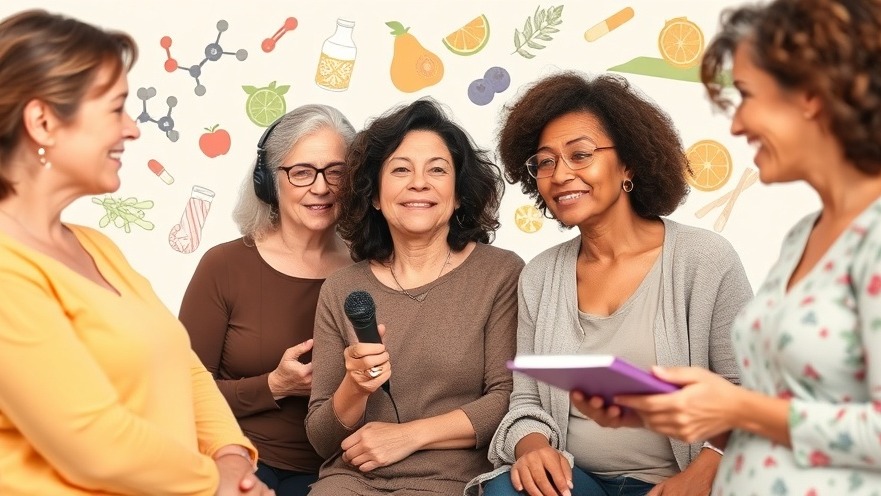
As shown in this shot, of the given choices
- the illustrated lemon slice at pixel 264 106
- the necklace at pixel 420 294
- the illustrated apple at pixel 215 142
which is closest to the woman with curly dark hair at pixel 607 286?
the necklace at pixel 420 294

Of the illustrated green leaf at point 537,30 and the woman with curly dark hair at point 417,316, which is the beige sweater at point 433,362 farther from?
the illustrated green leaf at point 537,30

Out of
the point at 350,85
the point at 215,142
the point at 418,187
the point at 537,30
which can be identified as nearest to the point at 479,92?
the point at 537,30

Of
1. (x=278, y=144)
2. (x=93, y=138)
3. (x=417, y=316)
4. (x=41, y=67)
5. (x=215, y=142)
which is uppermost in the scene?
(x=41, y=67)

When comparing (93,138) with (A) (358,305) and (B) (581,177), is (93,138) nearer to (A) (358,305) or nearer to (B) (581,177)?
(A) (358,305)

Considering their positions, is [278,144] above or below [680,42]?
below

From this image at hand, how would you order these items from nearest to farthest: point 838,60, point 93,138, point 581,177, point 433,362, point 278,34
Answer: point 838,60 → point 93,138 → point 581,177 → point 433,362 → point 278,34

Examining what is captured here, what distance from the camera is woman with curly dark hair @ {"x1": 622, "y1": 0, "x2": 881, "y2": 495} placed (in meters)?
1.43

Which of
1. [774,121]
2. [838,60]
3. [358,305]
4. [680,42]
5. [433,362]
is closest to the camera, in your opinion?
[838,60]

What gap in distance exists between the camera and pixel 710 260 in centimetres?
235

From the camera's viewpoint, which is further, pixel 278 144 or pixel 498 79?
pixel 498 79

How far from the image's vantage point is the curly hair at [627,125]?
8.29 feet

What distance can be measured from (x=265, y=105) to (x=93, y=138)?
2087 millimetres

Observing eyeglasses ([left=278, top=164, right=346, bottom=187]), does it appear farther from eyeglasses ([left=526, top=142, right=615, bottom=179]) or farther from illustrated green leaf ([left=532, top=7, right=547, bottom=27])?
illustrated green leaf ([left=532, top=7, right=547, bottom=27])

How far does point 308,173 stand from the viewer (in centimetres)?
289
